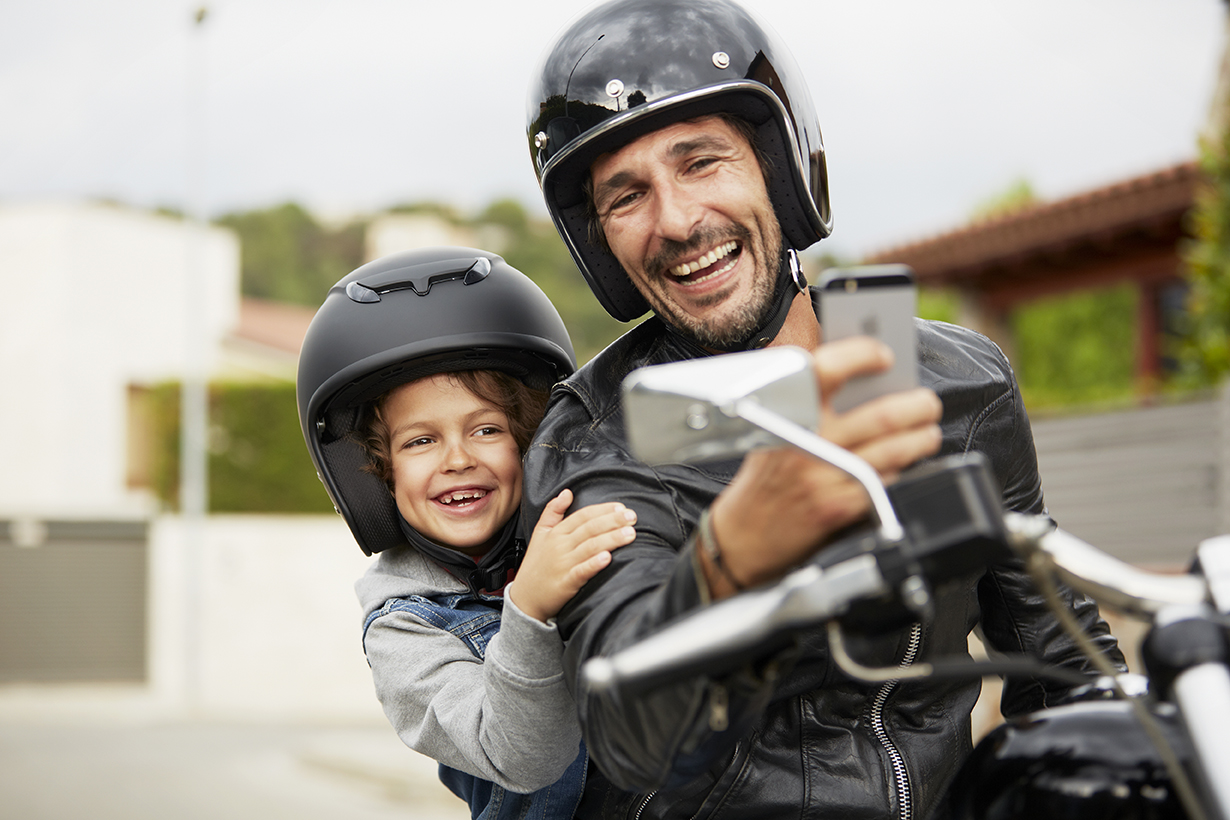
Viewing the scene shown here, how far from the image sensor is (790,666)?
1.26 meters

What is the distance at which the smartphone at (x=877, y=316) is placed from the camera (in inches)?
38.4

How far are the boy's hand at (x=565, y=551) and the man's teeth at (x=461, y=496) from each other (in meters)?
0.77

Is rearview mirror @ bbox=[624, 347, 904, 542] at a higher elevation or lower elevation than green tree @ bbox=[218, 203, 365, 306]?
lower

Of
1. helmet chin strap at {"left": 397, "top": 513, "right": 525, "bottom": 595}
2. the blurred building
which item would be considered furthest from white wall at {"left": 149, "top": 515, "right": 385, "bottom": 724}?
helmet chin strap at {"left": 397, "top": 513, "right": 525, "bottom": 595}

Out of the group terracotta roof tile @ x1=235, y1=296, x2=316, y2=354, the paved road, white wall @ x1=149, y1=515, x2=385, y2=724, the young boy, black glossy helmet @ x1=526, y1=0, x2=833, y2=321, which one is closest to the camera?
black glossy helmet @ x1=526, y1=0, x2=833, y2=321

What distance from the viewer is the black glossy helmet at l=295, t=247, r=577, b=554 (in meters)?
2.41

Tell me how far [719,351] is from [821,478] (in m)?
0.99

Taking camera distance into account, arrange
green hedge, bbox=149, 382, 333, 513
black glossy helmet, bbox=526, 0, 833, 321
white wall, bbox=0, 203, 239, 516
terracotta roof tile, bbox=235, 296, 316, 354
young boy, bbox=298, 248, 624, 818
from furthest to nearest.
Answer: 1. terracotta roof tile, bbox=235, 296, 316, 354
2. white wall, bbox=0, 203, 239, 516
3. green hedge, bbox=149, 382, 333, 513
4. young boy, bbox=298, 248, 624, 818
5. black glossy helmet, bbox=526, 0, 833, 321

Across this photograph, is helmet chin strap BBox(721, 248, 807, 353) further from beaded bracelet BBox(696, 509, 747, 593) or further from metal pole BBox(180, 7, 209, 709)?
metal pole BBox(180, 7, 209, 709)

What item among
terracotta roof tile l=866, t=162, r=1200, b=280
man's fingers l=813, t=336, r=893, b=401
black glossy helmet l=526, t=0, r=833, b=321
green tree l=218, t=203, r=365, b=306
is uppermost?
green tree l=218, t=203, r=365, b=306

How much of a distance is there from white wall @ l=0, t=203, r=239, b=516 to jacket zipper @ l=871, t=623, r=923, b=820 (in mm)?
22713

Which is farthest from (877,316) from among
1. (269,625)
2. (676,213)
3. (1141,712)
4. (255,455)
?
(255,455)

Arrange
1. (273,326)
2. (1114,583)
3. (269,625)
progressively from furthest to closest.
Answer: (273,326) < (269,625) < (1114,583)

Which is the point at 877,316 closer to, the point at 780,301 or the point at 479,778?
the point at 780,301
